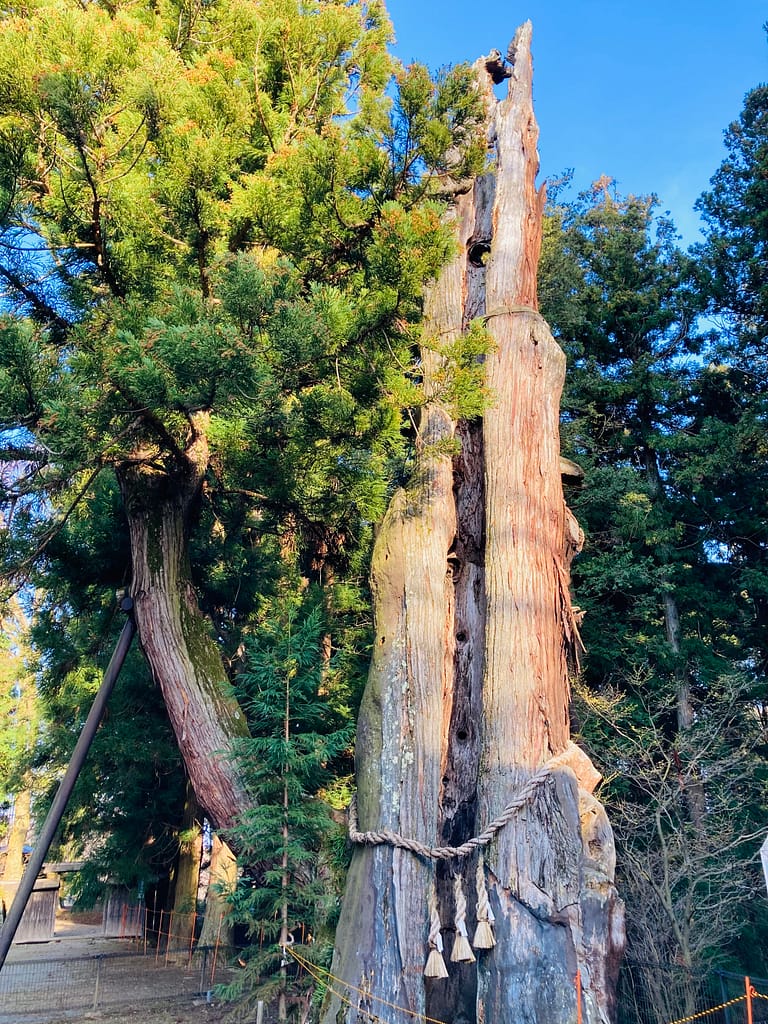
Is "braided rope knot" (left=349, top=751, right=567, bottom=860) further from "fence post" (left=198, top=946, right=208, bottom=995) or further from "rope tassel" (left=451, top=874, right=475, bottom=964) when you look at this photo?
"fence post" (left=198, top=946, right=208, bottom=995)

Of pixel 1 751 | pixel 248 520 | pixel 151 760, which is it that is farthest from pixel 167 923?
pixel 248 520

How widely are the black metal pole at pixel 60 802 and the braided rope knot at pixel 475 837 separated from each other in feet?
8.61

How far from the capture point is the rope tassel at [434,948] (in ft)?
13.0

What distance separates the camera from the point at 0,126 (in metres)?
4.20

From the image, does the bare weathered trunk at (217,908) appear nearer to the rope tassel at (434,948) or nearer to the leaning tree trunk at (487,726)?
the leaning tree trunk at (487,726)

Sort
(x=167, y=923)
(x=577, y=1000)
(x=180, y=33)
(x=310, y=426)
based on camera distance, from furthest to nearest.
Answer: (x=167, y=923) < (x=180, y=33) < (x=310, y=426) < (x=577, y=1000)

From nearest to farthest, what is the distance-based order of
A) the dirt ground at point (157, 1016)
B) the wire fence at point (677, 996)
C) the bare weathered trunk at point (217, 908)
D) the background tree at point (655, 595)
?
the wire fence at point (677, 996), the dirt ground at point (157, 1016), the background tree at point (655, 595), the bare weathered trunk at point (217, 908)

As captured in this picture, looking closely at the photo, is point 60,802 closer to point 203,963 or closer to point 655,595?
point 203,963

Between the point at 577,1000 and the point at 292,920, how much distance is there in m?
2.13

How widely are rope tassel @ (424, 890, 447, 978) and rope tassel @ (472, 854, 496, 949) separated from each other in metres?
0.21

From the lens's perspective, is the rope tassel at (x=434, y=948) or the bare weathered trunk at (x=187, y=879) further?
the bare weathered trunk at (x=187, y=879)

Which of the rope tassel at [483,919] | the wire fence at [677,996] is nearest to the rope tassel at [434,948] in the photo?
the rope tassel at [483,919]

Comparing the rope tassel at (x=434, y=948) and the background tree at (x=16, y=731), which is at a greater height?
the background tree at (x=16, y=731)

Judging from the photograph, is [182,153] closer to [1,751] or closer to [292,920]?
[292,920]
